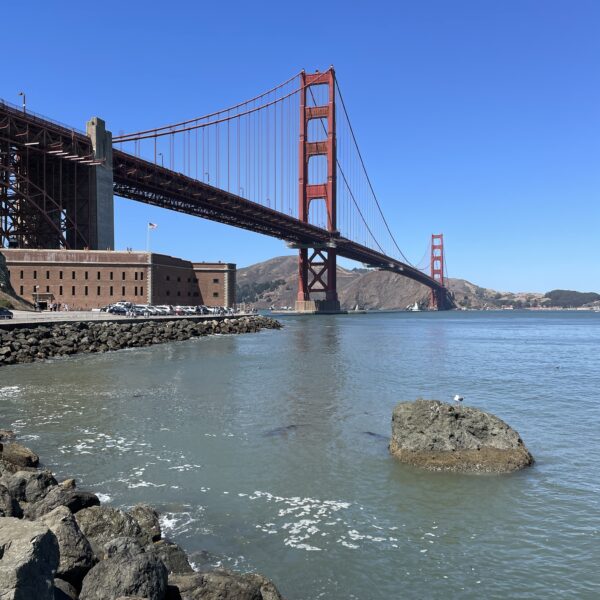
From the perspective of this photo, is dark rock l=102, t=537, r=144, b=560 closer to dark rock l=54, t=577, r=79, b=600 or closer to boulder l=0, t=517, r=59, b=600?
dark rock l=54, t=577, r=79, b=600

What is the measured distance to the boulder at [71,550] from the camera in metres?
4.67

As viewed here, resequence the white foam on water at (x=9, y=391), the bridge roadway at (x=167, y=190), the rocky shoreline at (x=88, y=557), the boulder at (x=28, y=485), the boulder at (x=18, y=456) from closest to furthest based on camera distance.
Result: the rocky shoreline at (x=88, y=557) < the boulder at (x=28, y=485) < the boulder at (x=18, y=456) < the white foam on water at (x=9, y=391) < the bridge roadway at (x=167, y=190)

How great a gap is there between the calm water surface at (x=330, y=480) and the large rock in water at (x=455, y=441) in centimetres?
35

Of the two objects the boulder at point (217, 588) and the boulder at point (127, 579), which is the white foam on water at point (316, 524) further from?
the boulder at point (127, 579)

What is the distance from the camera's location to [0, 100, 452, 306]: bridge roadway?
5103 cm

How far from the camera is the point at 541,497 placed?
793 centimetres

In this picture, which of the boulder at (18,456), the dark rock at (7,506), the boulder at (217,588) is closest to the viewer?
the boulder at (217,588)

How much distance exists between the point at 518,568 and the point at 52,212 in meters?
58.1

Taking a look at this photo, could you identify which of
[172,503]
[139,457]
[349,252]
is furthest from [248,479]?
[349,252]

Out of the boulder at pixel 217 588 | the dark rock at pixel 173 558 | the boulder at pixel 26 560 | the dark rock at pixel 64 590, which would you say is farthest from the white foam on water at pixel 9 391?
the boulder at pixel 26 560

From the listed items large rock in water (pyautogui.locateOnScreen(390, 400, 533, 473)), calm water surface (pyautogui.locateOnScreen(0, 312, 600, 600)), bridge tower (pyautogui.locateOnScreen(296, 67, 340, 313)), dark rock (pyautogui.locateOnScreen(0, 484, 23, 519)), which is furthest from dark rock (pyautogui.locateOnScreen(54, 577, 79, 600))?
bridge tower (pyautogui.locateOnScreen(296, 67, 340, 313))

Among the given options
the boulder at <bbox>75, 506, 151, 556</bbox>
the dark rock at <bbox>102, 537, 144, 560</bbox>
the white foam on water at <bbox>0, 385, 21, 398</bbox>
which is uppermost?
the dark rock at <bbox>102, 537, 144, 560</bbox>

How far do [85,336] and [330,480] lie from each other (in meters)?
26.4

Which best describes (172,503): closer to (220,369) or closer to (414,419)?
(414,419)
